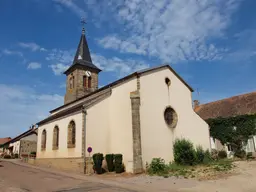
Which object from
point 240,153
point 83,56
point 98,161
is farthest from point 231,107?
point 83,56

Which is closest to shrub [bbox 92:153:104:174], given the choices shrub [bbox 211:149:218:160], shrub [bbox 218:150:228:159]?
shrub [bbox 211:149:218:160]

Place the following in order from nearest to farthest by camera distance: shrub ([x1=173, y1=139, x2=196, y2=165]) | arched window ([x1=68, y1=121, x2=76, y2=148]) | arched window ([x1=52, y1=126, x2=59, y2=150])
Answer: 1. shrub ([x1=173, y1=139, x2=196, y2=165])
2. arched window ([x1=68, y1=121, x2=76, y2=148])
3. arched window ([x1=52, y1=126, x2=59, y2=150])

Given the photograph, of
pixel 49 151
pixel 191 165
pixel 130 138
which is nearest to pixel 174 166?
pixel 191 165

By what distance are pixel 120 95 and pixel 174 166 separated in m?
6.23

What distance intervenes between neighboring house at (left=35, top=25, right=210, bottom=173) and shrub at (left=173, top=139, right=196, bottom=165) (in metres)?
0.45

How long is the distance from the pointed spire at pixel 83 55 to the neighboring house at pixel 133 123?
980 cm

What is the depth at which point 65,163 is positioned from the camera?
1711 cm

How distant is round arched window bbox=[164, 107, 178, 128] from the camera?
17.6m

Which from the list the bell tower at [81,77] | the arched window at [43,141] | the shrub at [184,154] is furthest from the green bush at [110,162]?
the bell tower at [81,77]

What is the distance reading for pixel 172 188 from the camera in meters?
9.65

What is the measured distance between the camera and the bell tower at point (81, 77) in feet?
88.5

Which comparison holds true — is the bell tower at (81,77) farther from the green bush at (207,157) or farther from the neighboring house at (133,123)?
the green bush at (207,157)

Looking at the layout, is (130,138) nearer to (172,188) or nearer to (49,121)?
(172,188)

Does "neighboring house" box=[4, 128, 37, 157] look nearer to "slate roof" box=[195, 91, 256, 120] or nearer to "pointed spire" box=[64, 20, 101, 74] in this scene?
"pointed spire" box=[64, 20, 101, 74]
